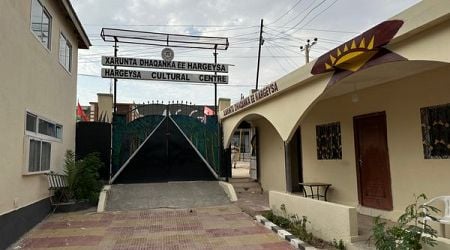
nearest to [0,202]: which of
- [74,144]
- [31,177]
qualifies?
[31,177]

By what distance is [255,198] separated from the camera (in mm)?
10477

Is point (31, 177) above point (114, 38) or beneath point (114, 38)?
beneath

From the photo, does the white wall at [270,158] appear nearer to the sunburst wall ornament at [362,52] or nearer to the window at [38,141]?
the sunburst wall ornament at [362,52]

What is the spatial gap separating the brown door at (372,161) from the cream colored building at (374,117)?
0.02 m

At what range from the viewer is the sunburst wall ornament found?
438 cm

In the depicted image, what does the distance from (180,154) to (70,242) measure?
6886 millimetres

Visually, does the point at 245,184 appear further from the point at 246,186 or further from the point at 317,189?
the point at 317,189

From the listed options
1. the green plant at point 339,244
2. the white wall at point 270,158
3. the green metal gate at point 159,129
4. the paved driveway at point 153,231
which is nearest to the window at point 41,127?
the paved driveway at point 153,231

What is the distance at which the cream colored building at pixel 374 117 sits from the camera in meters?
4.25

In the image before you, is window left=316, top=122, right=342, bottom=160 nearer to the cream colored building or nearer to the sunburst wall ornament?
the cream colored building

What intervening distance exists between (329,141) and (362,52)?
4171 millimetres

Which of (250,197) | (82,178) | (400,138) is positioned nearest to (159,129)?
(82,178)

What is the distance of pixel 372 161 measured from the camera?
726 cm

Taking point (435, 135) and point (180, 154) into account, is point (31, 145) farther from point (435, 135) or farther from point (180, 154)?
point (435, 135)
